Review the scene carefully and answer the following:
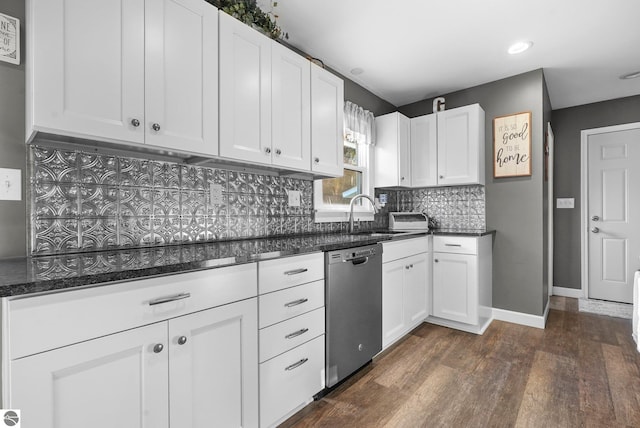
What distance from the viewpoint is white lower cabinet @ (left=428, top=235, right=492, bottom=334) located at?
278 cm

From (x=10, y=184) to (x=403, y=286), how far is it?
2473 millimetres

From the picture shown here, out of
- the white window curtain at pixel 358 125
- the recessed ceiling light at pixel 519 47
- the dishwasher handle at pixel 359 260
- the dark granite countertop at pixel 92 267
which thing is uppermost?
the recessed ceiling light at pixel 519 47

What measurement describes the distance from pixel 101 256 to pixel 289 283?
0.83 m

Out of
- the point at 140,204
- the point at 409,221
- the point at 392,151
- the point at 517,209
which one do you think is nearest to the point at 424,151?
the point at 392,151

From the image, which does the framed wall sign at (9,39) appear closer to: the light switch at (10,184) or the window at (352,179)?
the light switch at (10,184)

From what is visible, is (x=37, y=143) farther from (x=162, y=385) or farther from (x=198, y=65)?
(x=162, y=385)

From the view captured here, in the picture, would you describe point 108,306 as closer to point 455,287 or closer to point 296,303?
point 296,303

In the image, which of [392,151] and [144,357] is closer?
[144,357]

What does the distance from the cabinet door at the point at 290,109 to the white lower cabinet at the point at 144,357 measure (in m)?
0.88

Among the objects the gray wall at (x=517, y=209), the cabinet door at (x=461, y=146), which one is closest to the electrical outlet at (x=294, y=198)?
the cabinet door at (x=461, y=146)

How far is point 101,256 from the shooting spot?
1.28 m

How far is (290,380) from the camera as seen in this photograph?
155 centimetres

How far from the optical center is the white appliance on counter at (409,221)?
3369 millimetres

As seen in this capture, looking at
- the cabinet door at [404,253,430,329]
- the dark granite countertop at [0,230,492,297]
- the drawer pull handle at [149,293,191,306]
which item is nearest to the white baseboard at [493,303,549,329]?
the cabinet door at [404,253,430,329]
